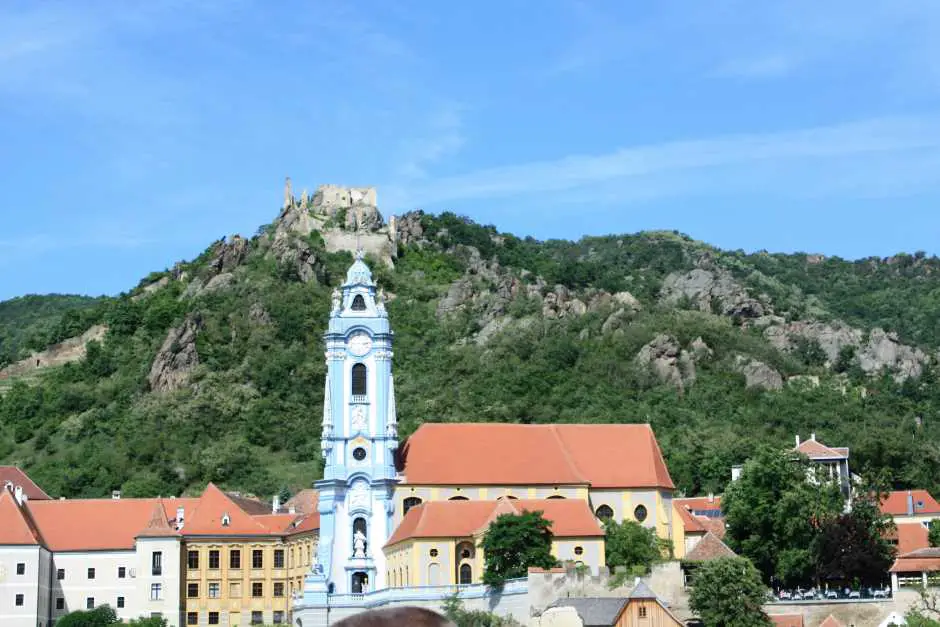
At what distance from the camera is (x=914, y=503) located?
3054 inches

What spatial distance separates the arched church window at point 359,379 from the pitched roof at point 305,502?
16.3 m

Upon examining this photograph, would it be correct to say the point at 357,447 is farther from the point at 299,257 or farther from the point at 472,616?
the point at 299,257

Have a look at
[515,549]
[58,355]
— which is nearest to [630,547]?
[515,549]

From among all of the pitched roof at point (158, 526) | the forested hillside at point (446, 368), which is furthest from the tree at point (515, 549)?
the forested hillside at point (446, 368)

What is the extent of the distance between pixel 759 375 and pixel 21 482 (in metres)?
49.9

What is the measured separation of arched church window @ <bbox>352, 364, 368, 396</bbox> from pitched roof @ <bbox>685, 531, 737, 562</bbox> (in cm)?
1700

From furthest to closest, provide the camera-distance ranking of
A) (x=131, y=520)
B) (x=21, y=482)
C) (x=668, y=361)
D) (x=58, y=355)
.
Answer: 1. (x=58, y=355)
2. (x=668, y=361)
3. (x=21, y=482)
4. (x=131, y=520)

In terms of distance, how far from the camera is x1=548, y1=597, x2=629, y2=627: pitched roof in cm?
5170

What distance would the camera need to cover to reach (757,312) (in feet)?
412

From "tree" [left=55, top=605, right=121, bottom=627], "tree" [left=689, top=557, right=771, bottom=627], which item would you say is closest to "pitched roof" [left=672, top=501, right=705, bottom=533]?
"tree" [left=689, top=557, right=771, bottom=627]

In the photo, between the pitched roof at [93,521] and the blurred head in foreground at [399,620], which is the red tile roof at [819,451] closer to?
the pitched roof at [93,521]

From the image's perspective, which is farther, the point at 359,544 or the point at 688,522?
the point at 688,522

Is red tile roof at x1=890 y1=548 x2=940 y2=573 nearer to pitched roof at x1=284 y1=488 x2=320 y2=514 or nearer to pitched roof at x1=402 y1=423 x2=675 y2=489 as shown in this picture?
pitched roof at x1=402 y1=423 x2=675 y2=489

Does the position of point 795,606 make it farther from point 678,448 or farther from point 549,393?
point 549,393
